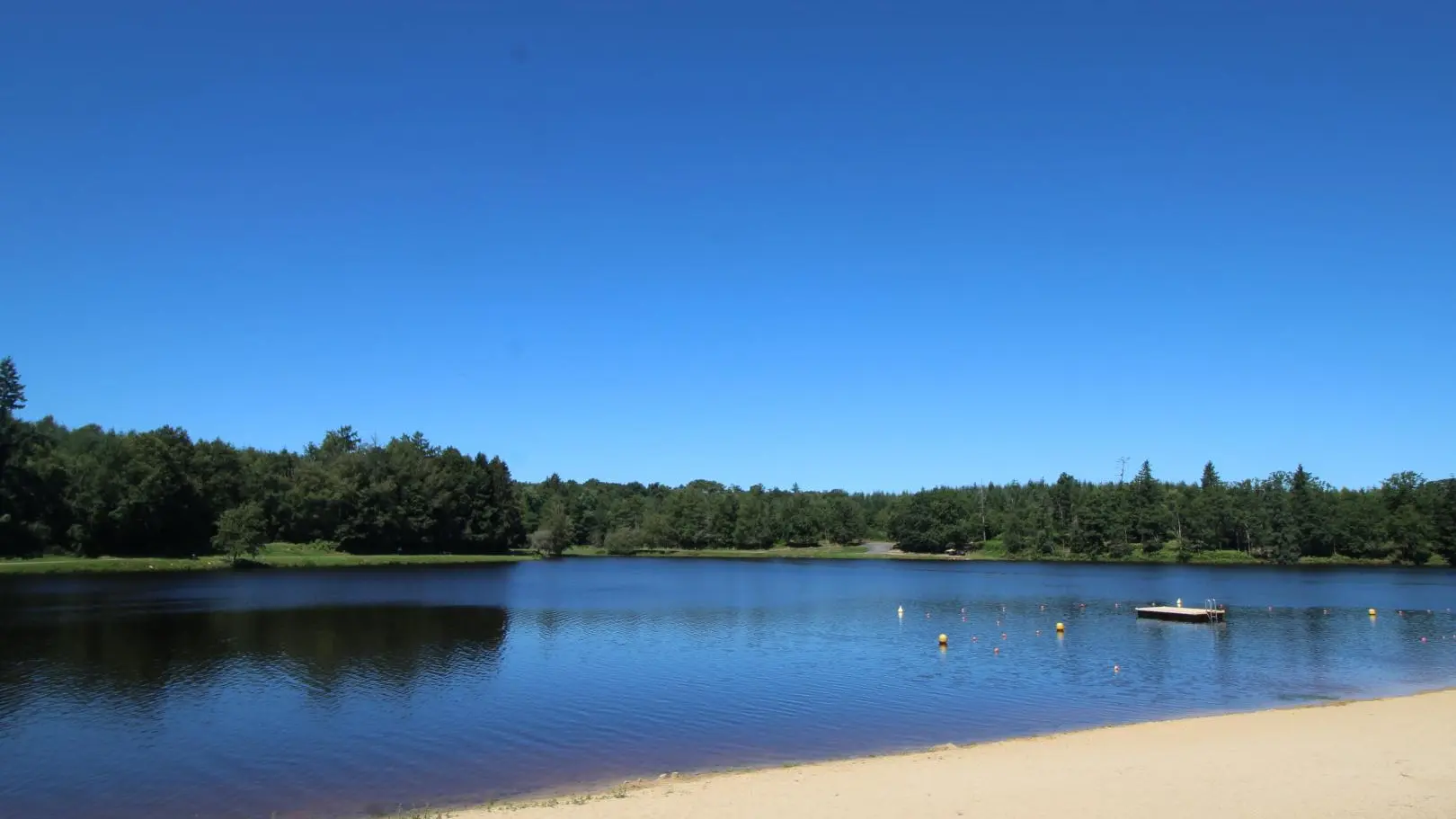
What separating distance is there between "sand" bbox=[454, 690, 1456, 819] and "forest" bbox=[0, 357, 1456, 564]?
82057 millimetres

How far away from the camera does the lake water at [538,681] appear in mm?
19688

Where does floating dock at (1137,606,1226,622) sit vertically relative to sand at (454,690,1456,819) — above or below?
below

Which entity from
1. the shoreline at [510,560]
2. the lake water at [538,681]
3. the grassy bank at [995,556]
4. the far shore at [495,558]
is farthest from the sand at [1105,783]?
the grassy bank at [995,556]

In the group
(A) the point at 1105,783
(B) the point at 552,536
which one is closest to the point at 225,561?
(B) the point at 552,536

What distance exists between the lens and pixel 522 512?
160 metres

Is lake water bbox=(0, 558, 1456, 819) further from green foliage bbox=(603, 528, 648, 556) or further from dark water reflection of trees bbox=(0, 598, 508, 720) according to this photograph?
green foliage bbox=(603, 528, 648, 556)

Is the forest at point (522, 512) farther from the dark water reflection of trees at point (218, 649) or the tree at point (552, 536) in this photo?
the dark water reflection of trees at point (218, 649)

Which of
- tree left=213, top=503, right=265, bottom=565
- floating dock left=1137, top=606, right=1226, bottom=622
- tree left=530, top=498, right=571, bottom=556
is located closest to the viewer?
floating dock left=1137, top=606, right=1226, bottom=622

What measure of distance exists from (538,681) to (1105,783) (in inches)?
791

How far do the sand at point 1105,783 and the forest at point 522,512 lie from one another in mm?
82057

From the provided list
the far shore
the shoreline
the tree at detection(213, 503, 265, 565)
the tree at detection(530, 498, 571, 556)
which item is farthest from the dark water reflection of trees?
the tree at detection(530, 498, 571, 556)

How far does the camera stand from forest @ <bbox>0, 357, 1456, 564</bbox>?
83062 millimetres

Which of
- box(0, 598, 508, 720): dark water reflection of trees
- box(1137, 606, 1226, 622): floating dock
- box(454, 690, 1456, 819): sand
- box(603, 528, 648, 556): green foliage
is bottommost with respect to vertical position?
box(603, 528, 648, 556): green foliage

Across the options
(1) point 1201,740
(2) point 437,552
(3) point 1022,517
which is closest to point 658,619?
(1) point 1201,740
